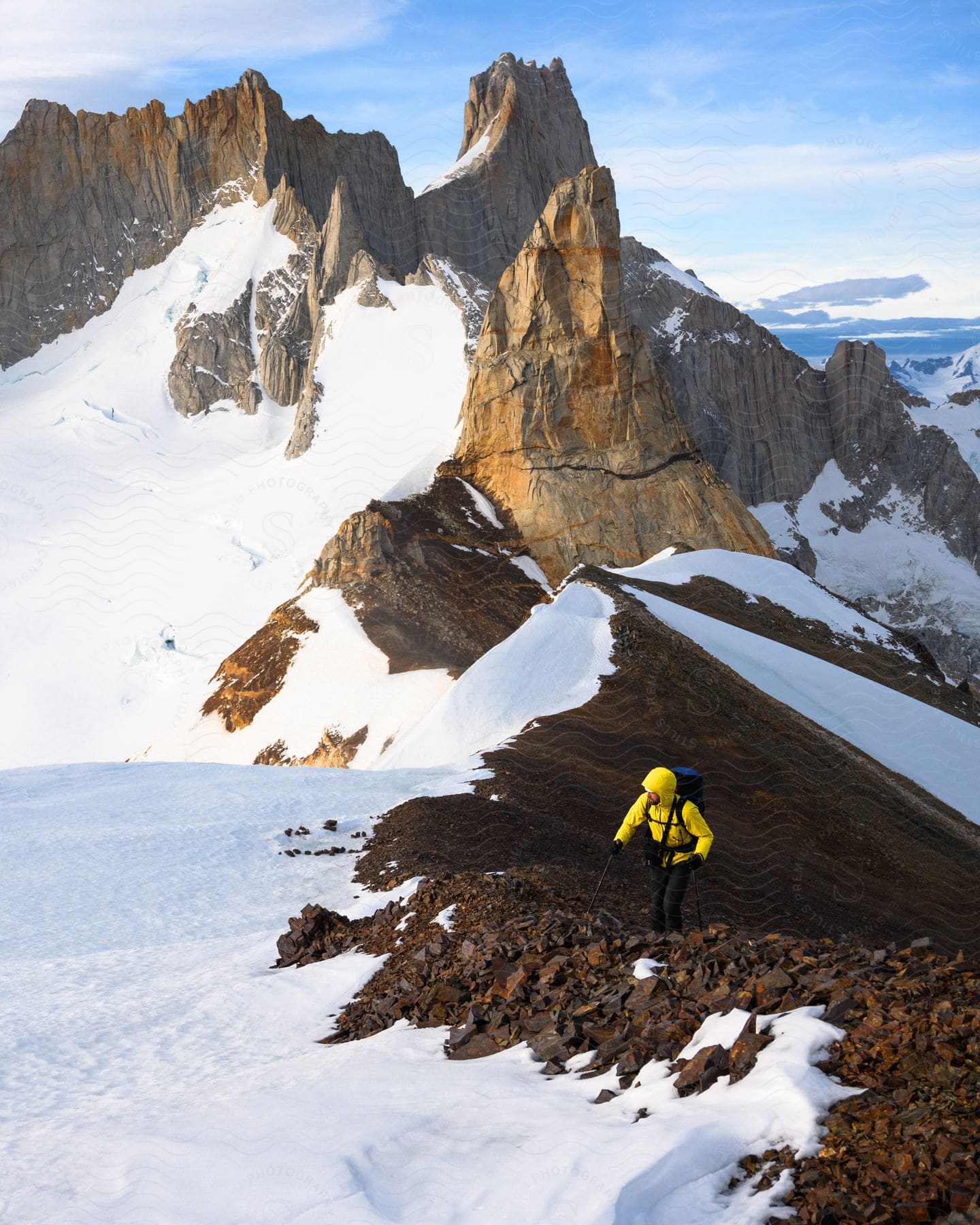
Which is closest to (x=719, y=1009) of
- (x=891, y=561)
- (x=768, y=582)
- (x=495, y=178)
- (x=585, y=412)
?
(x=768, y=582)

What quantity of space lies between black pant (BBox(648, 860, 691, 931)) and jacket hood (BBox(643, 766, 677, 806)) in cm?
57

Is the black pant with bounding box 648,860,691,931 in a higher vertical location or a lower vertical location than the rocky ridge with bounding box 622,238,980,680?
lower

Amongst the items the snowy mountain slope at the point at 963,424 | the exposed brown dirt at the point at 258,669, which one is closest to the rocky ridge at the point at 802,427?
the snowy mountain slope at the point at 963,424

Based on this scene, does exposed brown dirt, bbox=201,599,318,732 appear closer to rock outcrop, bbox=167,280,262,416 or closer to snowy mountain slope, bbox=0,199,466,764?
snowy mountain slope, bbox=0,199,466,764

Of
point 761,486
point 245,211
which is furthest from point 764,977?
point 761,486

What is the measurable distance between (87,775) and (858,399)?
114721 mm

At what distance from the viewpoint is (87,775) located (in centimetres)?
1697

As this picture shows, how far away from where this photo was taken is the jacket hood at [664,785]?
9.50m

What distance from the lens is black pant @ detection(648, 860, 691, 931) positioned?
952 centimetres

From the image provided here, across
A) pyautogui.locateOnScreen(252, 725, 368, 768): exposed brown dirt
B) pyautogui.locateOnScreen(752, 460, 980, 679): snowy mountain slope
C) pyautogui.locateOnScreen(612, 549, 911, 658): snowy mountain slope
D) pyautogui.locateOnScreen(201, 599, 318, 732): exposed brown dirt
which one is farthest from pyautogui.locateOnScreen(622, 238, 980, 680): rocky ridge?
pyautogui.locateOnScreen(252, 725, 368, 768): exposed brown dirt

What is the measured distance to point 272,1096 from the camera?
21.8 ft

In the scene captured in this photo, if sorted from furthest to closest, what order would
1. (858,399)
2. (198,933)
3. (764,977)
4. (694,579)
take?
(858,399) → (694,579) → (198,933) → (764,977)

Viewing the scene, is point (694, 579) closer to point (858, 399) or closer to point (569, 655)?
point (569, 655)

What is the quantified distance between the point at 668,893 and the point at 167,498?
203ft
